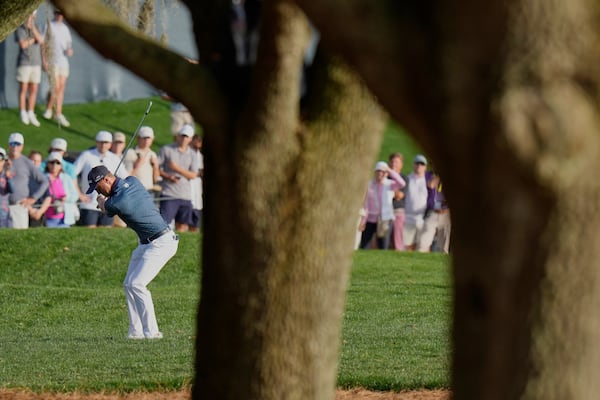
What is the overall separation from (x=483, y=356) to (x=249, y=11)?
2531mm

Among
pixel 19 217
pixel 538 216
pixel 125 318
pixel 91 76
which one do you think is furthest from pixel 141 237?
pixel 91 76

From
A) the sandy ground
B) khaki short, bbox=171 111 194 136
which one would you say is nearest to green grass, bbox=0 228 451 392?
the sandy ground

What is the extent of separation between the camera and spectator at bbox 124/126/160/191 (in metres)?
21.1

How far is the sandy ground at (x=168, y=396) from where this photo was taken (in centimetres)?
970

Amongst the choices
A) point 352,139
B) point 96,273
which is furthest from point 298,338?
point 96,273

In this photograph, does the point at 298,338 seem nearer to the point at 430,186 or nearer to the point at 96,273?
the point at 96,273

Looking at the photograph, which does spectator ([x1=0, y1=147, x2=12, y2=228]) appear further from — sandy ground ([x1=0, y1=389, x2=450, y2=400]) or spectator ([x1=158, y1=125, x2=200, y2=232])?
sandy ground ([x1=0, y1=389, x2=450, y2=400])

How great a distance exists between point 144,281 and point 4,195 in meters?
7.60

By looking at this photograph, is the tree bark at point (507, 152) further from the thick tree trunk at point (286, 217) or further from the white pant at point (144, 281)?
the white pant at point (144, 281)

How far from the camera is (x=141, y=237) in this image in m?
14.5

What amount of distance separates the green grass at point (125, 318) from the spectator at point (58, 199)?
29.9 inches

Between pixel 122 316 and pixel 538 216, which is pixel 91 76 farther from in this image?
pixel 538 216

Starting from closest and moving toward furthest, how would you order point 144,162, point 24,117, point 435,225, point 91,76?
point 144,162 < point 435,225 < point 24,117 < point 91,76

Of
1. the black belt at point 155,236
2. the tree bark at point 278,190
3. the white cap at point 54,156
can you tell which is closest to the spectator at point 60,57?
the white cap at point 54,156
